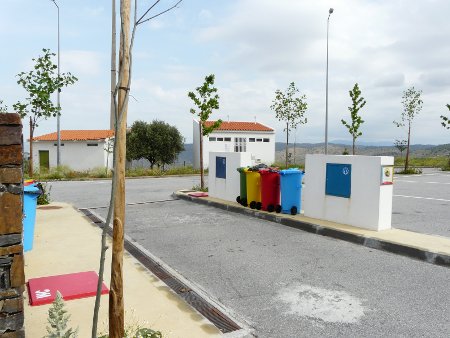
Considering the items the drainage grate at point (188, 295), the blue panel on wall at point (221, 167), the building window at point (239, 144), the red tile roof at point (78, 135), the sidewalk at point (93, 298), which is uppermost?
the red tile roof at point (78, 135)

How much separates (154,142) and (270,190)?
2917cm

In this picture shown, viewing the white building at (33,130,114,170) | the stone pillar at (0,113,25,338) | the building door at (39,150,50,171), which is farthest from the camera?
the building door at (39,150,50,171)

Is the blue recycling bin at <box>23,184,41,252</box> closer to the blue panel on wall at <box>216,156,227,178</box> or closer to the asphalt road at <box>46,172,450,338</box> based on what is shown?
the asphalt road at <box>46,172,450,338</box>

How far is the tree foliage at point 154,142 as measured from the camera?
37531 mm

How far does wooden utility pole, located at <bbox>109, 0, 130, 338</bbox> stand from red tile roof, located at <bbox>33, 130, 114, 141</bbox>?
36910 millimetres

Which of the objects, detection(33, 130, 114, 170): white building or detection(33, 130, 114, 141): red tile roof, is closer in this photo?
detection(33, 130, 114, 170): white building

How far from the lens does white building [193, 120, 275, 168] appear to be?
124 ft

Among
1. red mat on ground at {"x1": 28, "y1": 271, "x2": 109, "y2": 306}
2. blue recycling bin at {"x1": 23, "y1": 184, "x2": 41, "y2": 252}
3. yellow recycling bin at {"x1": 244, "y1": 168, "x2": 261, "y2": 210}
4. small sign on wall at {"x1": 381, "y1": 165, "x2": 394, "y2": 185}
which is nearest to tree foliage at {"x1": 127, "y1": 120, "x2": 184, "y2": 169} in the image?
yellow recycling bin at {"x1": 244, "y1": 168, "x2": 261, "y2": 210}

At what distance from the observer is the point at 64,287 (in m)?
4.73

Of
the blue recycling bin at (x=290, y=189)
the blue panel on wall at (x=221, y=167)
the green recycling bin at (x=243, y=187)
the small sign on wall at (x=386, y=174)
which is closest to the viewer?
the small sign on wall at (x=386, y=174)

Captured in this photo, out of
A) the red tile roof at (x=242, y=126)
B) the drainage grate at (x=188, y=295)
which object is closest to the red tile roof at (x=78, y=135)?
the red tile roof at (x=242, y=126)

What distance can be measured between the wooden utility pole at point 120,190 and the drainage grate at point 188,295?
1236 millimetres

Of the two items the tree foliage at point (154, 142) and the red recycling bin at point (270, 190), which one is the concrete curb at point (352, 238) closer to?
the red recycling bin at point (270, 190)

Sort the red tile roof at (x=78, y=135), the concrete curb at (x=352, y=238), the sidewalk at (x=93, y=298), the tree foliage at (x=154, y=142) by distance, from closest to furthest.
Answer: the sidewalk at (x=93, y=298) → the concrete curb at (x=352, y=238) → the tree foliage at (x=154, y=142) → the red tile roof at (x=78, y=135)
